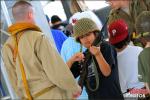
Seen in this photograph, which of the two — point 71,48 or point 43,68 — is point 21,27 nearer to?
point 43,68

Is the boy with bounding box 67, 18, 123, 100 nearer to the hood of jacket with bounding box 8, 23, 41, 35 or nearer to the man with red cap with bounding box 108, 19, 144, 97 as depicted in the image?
the man with red cap with bounding box 108, 19, 144, 97

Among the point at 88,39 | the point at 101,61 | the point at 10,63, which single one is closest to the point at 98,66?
the point at 101,61

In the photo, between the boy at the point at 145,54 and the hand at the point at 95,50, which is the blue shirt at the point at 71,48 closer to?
the hand at the point at 95,50

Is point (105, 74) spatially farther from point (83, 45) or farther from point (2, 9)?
point (2, 9)

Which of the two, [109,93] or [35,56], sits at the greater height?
[35,56]

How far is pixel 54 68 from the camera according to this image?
2.19m

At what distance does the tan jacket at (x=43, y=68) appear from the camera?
219 centimetres

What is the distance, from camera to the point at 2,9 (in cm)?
340

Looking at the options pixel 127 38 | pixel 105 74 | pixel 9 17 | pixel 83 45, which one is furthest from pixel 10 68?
pixel 9 17

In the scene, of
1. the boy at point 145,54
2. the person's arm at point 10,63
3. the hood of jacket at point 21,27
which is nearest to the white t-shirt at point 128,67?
the boy at point 145,54

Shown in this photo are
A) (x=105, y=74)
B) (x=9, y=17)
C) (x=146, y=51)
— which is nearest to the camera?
(x=146, y=51)

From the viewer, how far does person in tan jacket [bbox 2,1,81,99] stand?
2189mm

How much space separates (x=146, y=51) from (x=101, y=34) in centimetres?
34

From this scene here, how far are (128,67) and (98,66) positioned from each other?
23cm
